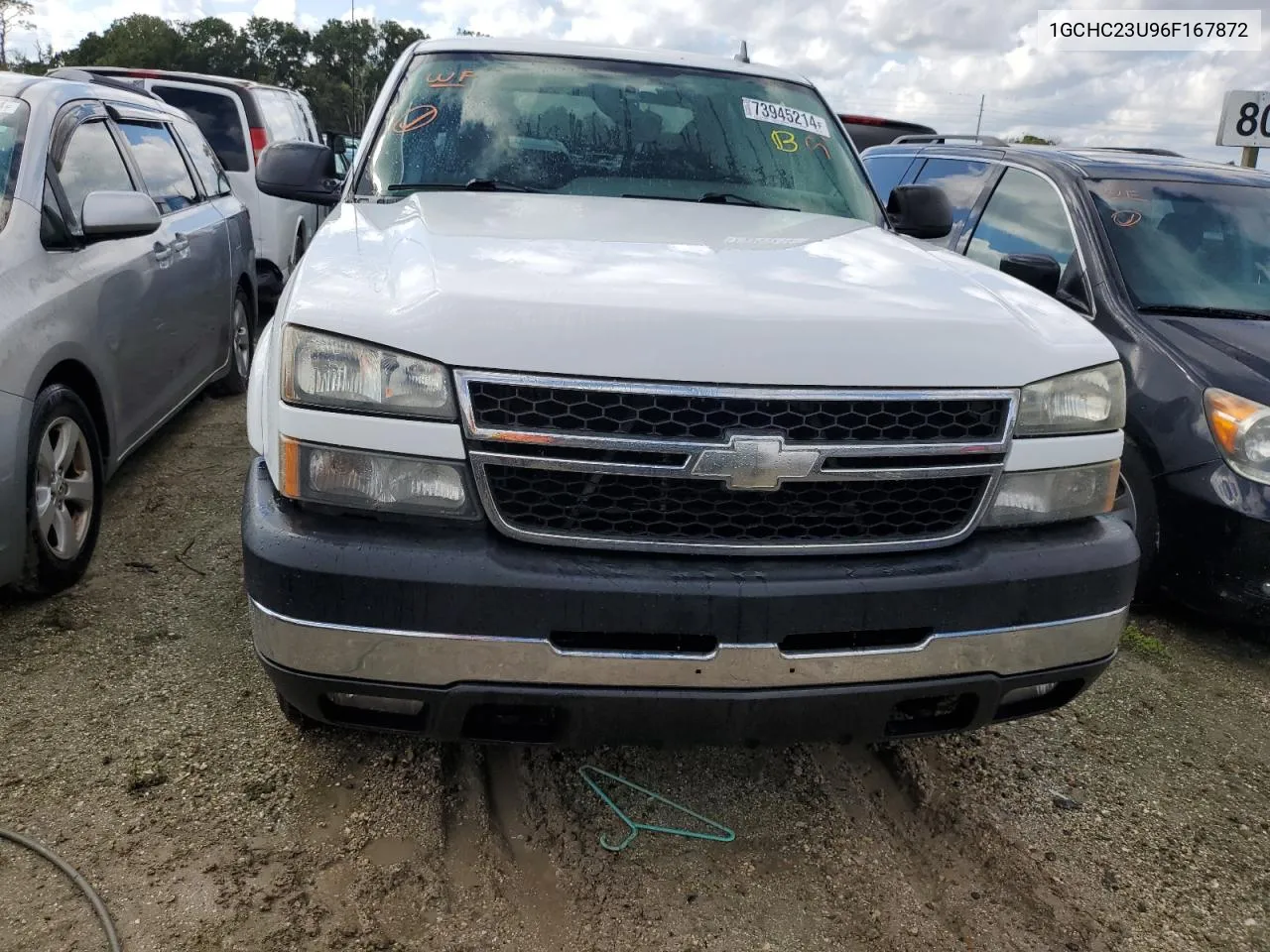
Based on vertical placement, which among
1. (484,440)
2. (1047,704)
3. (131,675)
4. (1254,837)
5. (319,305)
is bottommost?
(1254,837)

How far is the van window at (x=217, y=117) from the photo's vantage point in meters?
8.90

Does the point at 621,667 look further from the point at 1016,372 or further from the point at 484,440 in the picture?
the point at 1016,372

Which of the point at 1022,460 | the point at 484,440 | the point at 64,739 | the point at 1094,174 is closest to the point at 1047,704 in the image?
the point at 1022,460

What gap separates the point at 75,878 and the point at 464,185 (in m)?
2.15

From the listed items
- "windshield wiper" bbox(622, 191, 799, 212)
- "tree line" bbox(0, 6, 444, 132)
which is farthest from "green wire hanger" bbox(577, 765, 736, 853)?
"tree line" bbox(0, 6, 444, 132)

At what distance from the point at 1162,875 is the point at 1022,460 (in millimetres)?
1131

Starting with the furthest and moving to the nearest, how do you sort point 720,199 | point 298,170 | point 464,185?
point 298,170
point 720,199
point 464,185

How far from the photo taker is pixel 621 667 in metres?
2.06

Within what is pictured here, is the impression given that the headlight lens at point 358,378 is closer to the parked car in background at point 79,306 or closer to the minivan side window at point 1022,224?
the parked car in background at point 79,306

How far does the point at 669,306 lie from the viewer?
6.89ft

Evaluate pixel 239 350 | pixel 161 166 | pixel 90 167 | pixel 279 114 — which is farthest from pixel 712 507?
pixel 279 114

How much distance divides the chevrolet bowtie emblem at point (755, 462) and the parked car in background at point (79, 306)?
2269mm

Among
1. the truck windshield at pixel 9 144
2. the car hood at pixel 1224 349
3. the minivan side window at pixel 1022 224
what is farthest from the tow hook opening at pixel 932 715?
the truck windshield at pixel 9 144

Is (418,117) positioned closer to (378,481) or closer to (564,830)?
(378,481)
